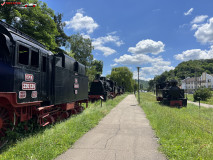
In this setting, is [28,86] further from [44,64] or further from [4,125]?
[44,64]

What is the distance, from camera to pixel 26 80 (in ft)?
16.6

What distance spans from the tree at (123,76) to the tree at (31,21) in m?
53.4

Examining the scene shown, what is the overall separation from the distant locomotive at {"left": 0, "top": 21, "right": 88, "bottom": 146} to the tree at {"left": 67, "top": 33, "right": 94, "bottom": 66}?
98.5 feet

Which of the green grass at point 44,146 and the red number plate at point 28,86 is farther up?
the red number plate at point 28,86

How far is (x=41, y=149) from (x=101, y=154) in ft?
5.42

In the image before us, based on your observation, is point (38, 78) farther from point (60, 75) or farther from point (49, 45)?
point (49, 45)

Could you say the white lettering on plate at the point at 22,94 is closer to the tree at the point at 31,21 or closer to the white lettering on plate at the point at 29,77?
the white lettering on plate at the point at 29,77

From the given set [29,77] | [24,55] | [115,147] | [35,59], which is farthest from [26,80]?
[115,147]

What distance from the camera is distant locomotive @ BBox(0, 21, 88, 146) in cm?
450

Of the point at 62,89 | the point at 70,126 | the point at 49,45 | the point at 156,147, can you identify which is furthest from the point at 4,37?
the point at 49,45

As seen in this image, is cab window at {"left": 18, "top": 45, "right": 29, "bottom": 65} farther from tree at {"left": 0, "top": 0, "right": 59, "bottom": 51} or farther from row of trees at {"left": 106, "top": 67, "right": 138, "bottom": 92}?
row of trees at {"left": 106, "top": 67, "right": 138, "bottom": 92}

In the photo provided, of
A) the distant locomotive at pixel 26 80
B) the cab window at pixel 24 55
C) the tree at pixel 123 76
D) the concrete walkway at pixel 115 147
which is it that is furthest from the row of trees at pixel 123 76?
the cab window at pixel 24 55

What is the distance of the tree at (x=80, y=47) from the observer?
37344 millimetres

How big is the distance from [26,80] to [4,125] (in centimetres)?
146
